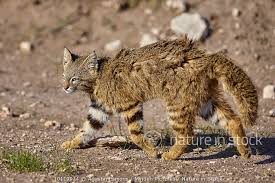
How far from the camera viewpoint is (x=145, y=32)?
13.6 meters

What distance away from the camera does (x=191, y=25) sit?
13.1 meters

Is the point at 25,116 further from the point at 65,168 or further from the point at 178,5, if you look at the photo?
the point at 178,5

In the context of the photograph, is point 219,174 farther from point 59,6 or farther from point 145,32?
point 59,6

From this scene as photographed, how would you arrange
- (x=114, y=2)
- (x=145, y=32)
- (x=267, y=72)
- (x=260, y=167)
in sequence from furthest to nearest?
(x=114, y=2) → (x=145, y=32) → (x=267, y=72) → (x=260, y=167)

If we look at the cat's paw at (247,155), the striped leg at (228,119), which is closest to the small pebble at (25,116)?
the striped leg at (228,119)

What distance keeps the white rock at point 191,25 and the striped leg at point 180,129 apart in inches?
204

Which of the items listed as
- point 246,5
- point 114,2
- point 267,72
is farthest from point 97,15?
point 267,72

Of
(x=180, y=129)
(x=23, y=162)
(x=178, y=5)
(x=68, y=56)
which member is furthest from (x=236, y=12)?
(x=23, y=162)

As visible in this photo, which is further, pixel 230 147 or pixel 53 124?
pixel 53 124

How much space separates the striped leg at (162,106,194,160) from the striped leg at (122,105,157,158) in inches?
7.4

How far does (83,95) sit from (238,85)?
2.69 m

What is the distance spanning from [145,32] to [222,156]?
5.76m

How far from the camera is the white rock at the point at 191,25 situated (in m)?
13.0

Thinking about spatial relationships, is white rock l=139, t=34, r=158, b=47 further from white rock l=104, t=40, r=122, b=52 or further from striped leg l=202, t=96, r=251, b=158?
striped leg l=202, t=96, r=251, b=158
